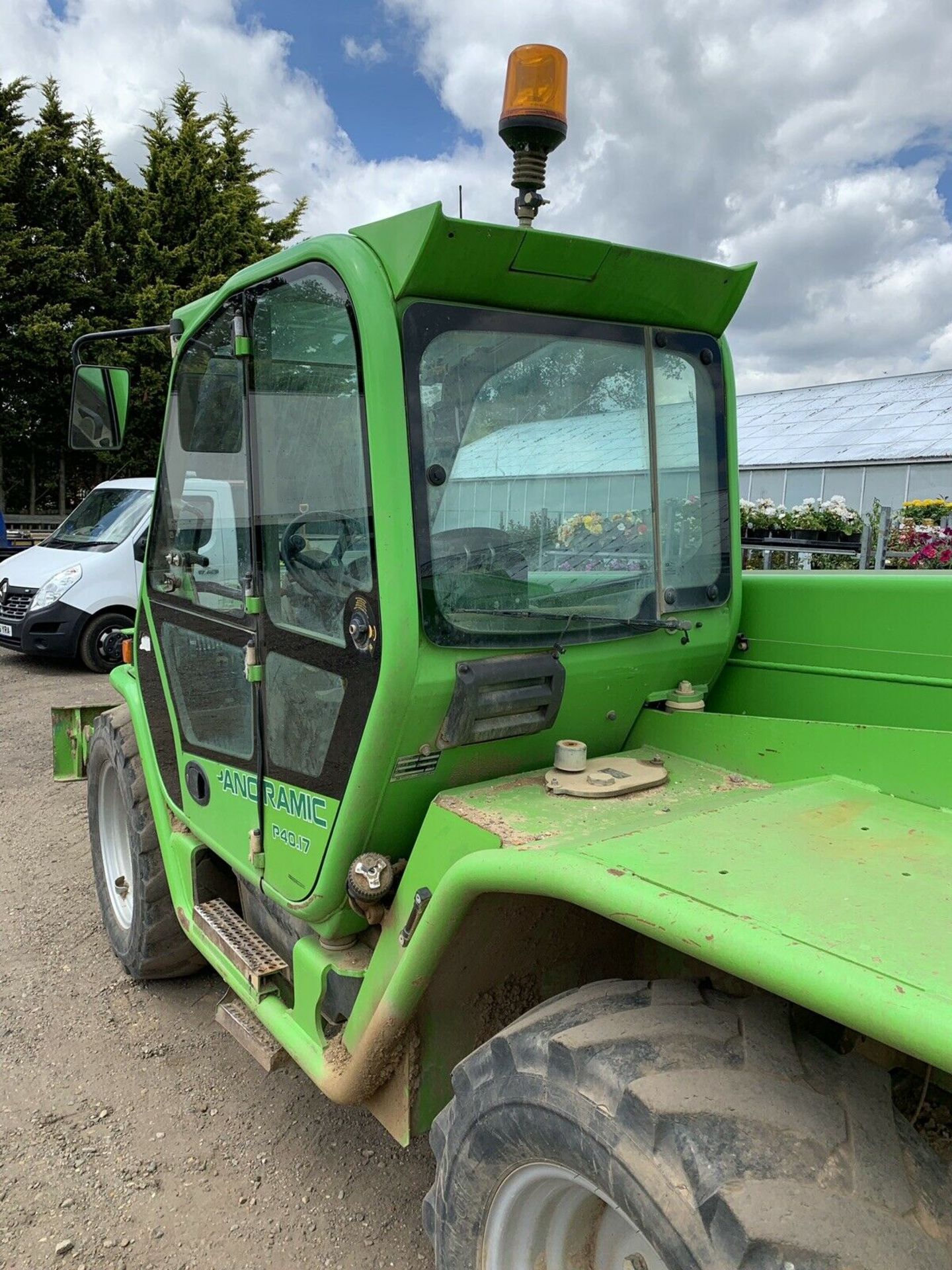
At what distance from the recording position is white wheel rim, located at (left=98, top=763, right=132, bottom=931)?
3619mm

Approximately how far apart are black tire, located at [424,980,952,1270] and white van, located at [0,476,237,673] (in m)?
7.86

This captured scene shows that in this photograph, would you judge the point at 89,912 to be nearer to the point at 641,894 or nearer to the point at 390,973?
the point at 390,973

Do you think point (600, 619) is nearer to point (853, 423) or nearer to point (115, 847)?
point (115, 847)

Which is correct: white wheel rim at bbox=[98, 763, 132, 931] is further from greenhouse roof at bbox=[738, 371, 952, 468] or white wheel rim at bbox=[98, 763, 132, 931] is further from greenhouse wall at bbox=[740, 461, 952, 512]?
greenhouse roof at bbox=[738, 371, 952, 468]

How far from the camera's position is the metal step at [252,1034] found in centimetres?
241

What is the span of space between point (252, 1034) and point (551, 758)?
45.2 inches

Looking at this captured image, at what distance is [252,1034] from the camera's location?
2.49m

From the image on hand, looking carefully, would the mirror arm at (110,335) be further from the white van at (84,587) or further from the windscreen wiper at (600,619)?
the white van at (84,587)

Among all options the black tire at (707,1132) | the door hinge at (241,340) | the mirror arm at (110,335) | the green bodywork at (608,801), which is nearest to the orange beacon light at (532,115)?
the green bodywork at (608,801)

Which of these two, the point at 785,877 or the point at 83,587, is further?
the point at 83,587

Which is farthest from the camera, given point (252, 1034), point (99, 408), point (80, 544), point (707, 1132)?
point (80, 544)

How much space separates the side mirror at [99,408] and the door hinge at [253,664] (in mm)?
1125

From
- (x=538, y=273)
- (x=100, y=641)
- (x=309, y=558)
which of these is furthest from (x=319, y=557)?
(x=100, y=641)

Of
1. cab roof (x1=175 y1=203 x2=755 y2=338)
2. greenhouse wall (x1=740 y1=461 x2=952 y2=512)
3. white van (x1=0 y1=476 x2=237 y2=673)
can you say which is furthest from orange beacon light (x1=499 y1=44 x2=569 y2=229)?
greenhouse wall (x1=740 y1=461 x2=952 y2=512)
